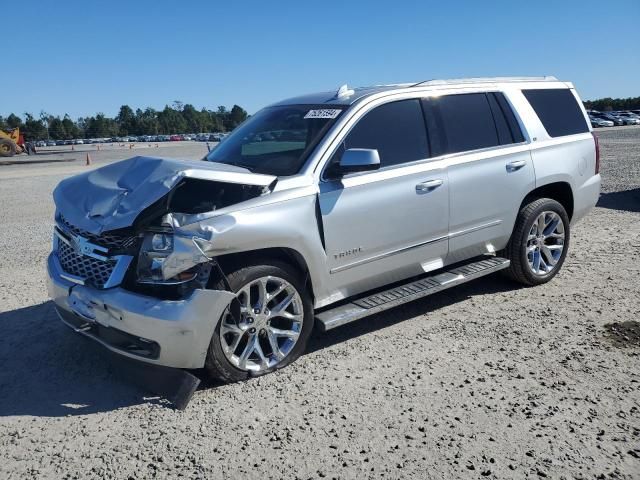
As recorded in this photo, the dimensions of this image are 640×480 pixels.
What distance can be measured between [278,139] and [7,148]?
41.6 meters

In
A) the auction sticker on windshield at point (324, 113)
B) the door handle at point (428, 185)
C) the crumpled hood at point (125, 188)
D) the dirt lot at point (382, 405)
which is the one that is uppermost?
the auction sticker on windshield at point (324, 113)

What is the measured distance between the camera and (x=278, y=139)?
4633mm

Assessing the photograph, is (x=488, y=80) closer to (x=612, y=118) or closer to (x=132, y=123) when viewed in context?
(x=612, y=118)

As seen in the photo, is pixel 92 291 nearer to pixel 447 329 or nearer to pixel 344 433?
pixel 344 433

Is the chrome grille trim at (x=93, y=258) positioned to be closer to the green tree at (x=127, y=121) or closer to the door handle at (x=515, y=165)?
the door handle at (x=515, y=165)

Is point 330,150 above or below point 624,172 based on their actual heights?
above

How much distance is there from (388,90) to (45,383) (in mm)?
3497

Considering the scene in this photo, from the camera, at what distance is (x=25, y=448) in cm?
307

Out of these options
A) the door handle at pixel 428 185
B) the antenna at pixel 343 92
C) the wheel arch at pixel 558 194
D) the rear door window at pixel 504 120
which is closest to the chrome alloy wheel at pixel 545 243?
the wheel arch at pixel 558 194

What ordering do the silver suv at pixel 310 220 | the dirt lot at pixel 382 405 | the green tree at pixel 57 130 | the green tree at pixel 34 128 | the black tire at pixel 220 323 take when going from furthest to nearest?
the green tree at pixel 57 130, the green tree at pixel 34 128, the black tire at pixel 220 323, the silver suv at pixel 310 220, the dirt lot at pixel 382 405

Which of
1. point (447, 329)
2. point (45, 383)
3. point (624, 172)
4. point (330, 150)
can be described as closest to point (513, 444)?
point (447, 329)

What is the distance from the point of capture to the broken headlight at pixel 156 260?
133 inches

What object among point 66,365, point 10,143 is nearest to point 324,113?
point 66,365

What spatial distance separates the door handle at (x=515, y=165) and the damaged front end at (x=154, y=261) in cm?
250
